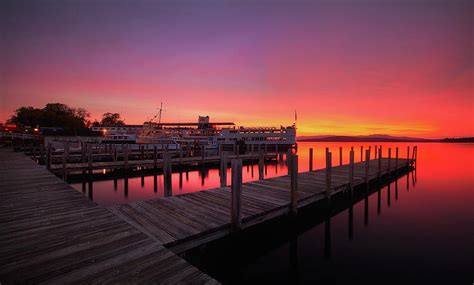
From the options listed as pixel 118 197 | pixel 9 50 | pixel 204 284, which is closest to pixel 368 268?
pixel 204 284

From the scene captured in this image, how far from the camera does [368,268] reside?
6609 millimetres

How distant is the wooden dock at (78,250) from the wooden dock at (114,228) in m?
0.01

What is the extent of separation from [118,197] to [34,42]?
24226 mm

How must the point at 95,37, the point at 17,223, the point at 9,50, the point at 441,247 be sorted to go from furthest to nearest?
the point at 9,50 → the point at 95,37 → the point at 441,247 → the point at 17,223

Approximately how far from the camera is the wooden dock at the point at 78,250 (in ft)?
9.50

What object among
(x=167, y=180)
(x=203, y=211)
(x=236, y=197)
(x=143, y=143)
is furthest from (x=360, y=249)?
(x=143, y=143)

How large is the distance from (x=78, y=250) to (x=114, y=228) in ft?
3.07

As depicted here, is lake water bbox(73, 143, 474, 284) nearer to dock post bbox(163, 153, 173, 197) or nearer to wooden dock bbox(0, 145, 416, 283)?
wooden dock bbox(0, 145, 416, 283)

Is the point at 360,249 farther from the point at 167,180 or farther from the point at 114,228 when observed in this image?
the point at 114,228

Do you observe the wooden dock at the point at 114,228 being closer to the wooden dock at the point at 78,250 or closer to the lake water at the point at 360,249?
the wooden dock at the point at 78,250

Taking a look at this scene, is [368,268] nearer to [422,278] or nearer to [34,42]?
[422,278]

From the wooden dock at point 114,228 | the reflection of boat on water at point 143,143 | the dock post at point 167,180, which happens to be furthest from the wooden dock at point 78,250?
the reflection of boat on water at point 143,143

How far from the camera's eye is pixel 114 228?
4477 millimetres

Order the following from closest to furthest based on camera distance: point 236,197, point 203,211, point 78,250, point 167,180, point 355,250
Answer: point 78,250 < point 236,197 < point 203,211 < point 355,250 < point 167,180
